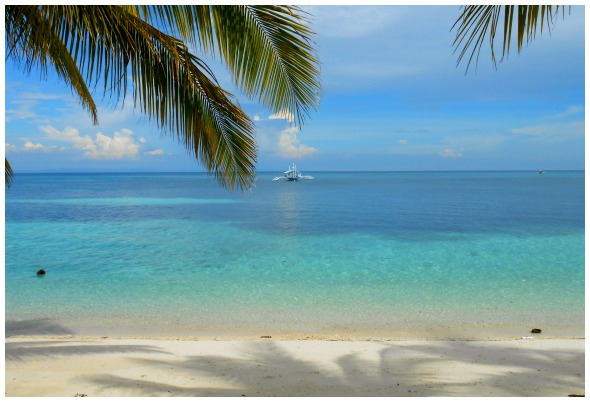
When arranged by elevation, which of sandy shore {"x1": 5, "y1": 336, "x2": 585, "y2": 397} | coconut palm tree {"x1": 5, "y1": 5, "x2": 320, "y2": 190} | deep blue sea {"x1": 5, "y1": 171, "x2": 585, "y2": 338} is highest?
coconut palm tree {"x1": 5, "y1": 5, "x2": 320, "y2": 190}

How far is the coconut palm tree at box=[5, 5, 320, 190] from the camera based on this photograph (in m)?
2.89

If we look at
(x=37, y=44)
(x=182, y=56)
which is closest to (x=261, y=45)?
(x=182, y=56)

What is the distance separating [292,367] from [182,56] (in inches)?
110

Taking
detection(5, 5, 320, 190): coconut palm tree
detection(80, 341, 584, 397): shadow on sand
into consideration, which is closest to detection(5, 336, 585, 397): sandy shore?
detection(80, 341, 584, 397): shadow on sand

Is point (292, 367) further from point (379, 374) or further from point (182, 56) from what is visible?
point (182, 56)

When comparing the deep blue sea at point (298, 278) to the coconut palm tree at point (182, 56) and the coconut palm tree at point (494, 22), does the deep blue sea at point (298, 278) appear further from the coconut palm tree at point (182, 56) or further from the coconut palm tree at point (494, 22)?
the coconut palm tree at point (494, 22)

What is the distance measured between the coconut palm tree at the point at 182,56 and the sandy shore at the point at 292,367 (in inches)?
71.5

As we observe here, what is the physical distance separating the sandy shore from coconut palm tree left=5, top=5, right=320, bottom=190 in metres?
1.82

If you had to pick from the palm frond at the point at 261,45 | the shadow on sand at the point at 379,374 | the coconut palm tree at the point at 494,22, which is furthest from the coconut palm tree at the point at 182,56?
the shadow on sand at the point at 379,374

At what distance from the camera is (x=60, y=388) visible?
3777mm

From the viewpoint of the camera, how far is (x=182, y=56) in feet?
10.8

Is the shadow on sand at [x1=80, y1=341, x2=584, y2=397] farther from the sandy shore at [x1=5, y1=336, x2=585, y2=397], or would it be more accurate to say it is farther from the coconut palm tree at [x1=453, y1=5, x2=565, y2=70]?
the coconut palm tree at [x1=453, y1=5, x2=565, y2=70]

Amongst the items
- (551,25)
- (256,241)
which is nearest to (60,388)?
(551,25)

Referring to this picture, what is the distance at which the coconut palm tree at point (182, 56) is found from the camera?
2.89m
